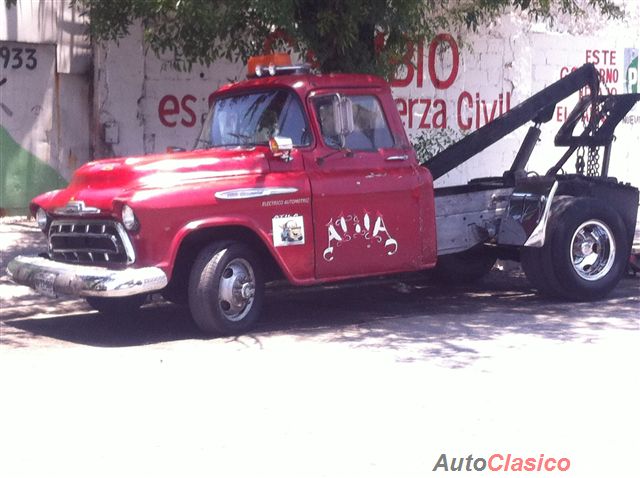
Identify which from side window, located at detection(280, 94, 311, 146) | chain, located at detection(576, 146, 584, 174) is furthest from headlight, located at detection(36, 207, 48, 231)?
chain, located at detection(576, 146, 584, 174)

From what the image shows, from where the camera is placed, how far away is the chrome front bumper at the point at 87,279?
323 inches

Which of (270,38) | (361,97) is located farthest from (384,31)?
(361,97)

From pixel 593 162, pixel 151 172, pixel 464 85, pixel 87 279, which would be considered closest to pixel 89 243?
pixel 87 279

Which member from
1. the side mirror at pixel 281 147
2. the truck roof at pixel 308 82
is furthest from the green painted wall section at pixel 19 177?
the side mirror at pixel 281 147

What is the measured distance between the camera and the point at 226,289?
345 inches

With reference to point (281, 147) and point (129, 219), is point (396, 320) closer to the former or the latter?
point (281, 147)

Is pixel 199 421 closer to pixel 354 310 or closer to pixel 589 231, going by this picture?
pixel 354 310

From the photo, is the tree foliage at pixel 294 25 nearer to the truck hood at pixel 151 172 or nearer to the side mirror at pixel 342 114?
the side mirror at pixel 342 114

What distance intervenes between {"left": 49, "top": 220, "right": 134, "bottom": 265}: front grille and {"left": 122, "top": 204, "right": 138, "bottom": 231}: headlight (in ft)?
0.26

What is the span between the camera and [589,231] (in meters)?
10.6

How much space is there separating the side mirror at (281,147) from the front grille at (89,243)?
1391mm

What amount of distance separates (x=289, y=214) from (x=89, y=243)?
158 cm

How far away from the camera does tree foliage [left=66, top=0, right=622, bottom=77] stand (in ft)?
35.9

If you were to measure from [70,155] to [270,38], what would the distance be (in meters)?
3.77
